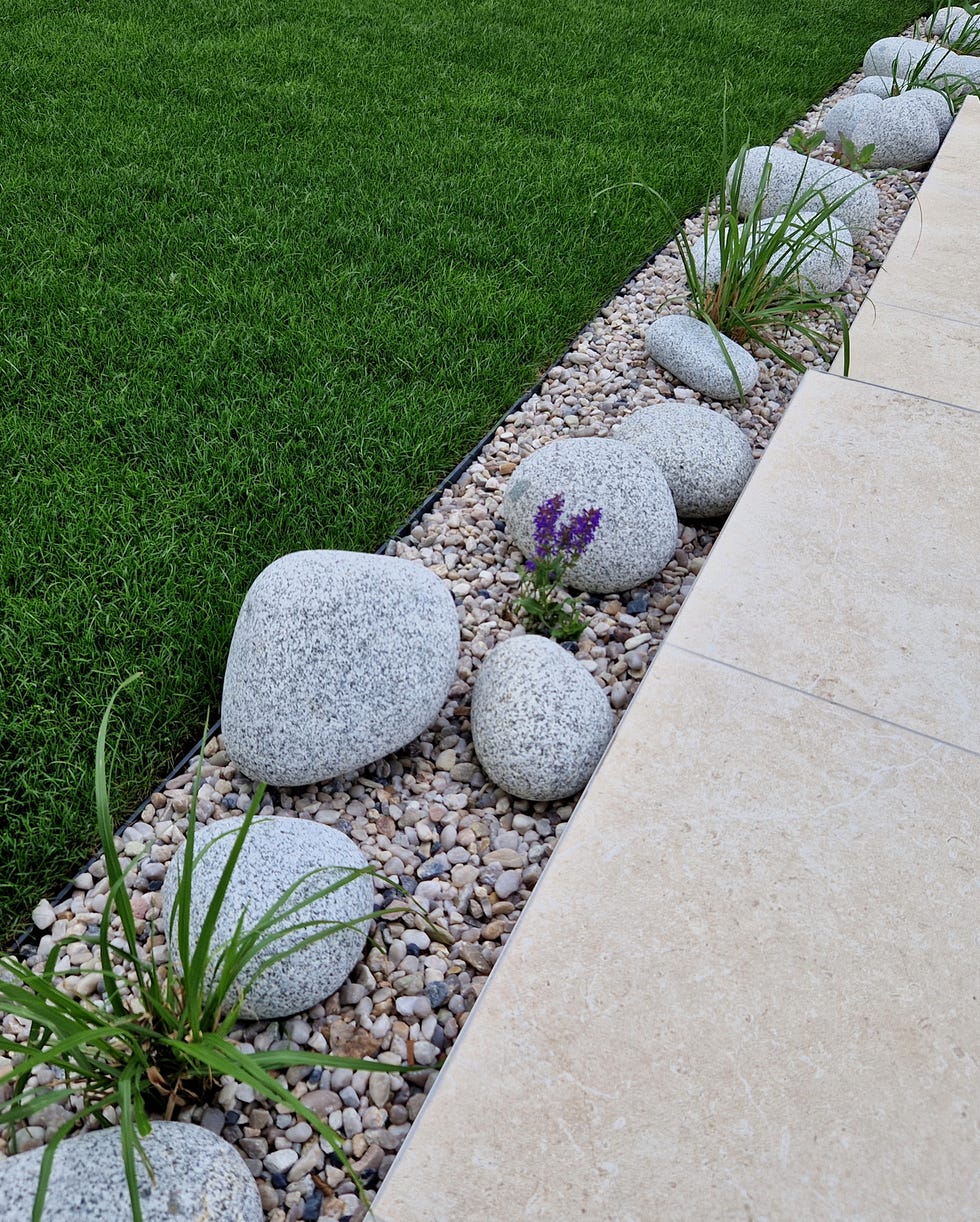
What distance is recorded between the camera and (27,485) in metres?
2.61

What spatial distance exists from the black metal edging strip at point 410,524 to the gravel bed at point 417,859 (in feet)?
0.06

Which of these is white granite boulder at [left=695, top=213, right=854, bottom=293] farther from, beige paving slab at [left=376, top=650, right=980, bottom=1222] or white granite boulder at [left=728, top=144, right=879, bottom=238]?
beige paving slab at [left=376, top=650, right=980, bottom=1222]

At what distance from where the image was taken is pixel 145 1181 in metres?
1.32

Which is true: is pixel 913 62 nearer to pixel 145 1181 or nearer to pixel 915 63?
pixel 915 63

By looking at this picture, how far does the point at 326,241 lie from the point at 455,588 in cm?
176

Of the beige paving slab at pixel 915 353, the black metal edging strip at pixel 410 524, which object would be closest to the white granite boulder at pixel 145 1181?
the black metal edging strip at pixel 410 524

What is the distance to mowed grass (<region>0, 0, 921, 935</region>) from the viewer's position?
7.52 feet

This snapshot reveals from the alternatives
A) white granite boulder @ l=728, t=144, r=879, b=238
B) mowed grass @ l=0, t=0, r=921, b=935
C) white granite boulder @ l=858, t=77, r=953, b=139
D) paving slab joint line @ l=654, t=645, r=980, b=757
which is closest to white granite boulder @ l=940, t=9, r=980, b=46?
mowed grass @ l=0, t=0, r=921, b=935

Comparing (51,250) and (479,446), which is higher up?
(51,250)

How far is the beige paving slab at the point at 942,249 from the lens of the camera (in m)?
3.68

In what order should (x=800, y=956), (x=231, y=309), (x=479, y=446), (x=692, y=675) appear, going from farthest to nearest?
(x=231, y=309)
(x=479, y=446)
(x=692, y=675)
(x=800, y=956)

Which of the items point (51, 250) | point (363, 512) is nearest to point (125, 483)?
point (363, 512)

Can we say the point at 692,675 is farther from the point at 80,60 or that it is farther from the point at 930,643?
the point at 80,60

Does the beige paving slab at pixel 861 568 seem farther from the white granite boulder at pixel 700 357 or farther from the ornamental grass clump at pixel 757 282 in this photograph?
the ornamental grass clump at pixel 757 282
